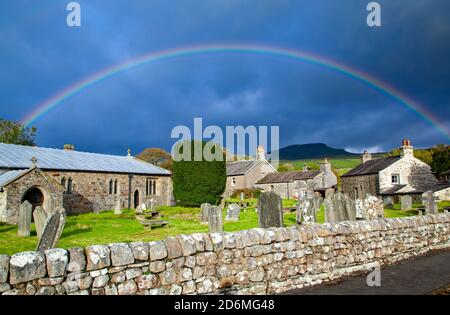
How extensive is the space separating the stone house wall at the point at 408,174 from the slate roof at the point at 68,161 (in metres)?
26.6

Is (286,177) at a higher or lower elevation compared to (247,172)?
lower

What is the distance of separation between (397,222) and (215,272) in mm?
6841

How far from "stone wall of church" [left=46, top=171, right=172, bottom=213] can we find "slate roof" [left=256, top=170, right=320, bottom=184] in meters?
23.9

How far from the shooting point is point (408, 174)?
45125 millimetres

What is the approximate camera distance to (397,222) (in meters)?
10.7

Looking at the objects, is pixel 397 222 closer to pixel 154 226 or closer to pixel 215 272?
pixel 215 272

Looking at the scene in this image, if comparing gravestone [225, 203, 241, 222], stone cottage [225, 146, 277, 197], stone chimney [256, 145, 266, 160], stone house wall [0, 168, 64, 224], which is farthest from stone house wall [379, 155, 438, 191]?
stone house wall [0, 168, 64, 224]

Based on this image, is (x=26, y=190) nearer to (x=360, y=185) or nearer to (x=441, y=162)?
(x=360, y=185)

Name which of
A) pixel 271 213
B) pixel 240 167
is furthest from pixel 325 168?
pixel 271 213

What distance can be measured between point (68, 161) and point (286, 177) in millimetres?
35434

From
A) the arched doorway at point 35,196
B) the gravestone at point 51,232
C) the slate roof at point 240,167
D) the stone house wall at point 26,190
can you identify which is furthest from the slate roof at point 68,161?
the gravestone at point 51,232

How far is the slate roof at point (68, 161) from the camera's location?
30.0 m

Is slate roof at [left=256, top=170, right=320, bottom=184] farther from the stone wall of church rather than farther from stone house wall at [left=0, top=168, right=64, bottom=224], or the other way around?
stone house wall at [left=0, top=168, right=64, bottom=224]

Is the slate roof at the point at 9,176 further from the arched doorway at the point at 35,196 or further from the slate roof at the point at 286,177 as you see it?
the slate roof at the point at 286,177
